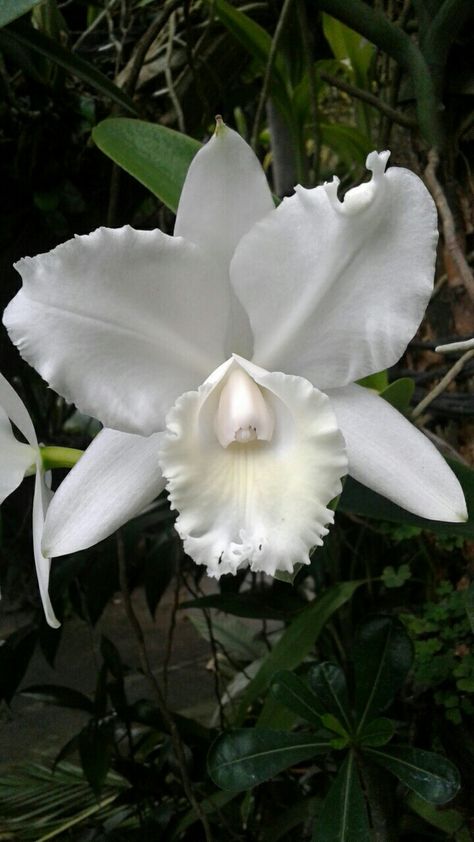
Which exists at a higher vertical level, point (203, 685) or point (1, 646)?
point (1, 646)

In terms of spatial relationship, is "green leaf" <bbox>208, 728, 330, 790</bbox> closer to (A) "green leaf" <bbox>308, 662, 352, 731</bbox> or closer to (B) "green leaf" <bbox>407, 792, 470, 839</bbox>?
(A) "green leaf" <bbox>308, 662, 352, 731</bbox>

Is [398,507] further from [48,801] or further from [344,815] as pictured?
[48,801]

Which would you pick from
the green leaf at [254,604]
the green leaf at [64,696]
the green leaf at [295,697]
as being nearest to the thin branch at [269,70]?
the green leaf at [295,697]

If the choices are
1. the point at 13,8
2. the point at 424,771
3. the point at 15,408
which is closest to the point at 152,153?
the point at 13,8

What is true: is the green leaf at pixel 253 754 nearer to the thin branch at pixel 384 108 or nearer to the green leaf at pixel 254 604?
the green leaf at pixel 254 604

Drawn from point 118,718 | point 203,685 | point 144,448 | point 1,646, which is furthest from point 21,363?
point 203,685

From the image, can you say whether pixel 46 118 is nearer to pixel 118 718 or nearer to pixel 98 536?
pixel 98 536
